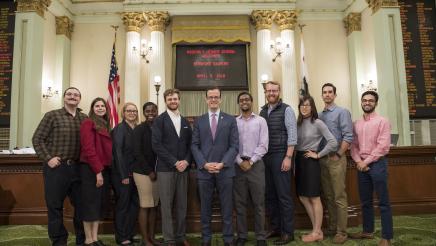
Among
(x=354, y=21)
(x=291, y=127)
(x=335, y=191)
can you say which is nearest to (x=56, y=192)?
(x=291, y=127)

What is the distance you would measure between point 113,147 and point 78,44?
9143mm

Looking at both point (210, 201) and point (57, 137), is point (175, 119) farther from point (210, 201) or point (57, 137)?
point (57, 137)

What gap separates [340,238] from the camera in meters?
3.77

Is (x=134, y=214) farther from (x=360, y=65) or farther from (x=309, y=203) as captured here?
(x=360, y=65)

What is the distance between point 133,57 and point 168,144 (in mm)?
8011

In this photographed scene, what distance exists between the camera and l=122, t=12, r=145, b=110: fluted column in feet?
35.8

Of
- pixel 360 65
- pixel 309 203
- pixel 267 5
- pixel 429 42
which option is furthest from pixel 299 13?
pixel 309 203

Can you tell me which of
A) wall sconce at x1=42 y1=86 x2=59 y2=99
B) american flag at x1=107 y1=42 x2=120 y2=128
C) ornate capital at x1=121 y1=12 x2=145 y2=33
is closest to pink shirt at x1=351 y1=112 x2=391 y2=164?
american flag at x1=107 y1=42 x2=120 y2=128

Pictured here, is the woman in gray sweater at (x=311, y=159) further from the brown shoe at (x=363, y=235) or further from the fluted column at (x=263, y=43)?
the fluted column at (x=263, y=43)

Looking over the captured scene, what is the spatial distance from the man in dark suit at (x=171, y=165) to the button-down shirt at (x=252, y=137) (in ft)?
1.92

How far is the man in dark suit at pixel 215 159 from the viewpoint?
3537mm

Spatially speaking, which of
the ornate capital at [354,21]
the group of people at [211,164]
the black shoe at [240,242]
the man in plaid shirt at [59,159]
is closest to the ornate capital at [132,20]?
the ornate capital at [354,21]

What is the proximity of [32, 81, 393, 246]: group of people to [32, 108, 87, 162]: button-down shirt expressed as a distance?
0.01 meters

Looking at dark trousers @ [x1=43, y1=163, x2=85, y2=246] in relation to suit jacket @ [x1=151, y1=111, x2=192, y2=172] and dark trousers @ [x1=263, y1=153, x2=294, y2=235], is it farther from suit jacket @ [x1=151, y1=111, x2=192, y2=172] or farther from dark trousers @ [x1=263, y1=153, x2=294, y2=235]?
dark trousers @ [x1=263, y1=153, x2=294, y2=235]
